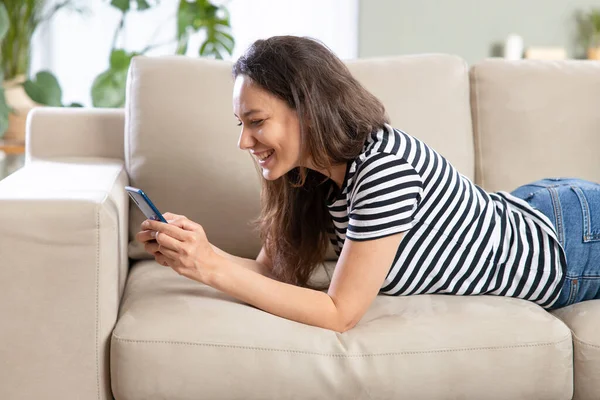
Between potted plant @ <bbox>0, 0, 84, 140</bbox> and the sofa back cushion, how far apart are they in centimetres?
119

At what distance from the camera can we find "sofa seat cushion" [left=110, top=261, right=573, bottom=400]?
1255mm

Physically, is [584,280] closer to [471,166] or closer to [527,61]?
[471,166]

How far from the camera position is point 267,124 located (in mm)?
1327

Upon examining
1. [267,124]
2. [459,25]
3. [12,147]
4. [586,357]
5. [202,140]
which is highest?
[459,25]

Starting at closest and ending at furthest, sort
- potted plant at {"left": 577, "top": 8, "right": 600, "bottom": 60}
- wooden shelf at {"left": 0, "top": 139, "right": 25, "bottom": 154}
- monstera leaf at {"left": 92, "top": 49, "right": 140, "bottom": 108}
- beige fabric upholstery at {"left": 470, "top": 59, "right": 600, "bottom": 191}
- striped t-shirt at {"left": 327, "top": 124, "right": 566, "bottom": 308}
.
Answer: striped t-shirt at {"left": 327, "top": 124, "right": 566, "bottom": 308}, beige fabric upholstery at {"left": 470, "top": 59, "right": 600, "bottom": 191}, monstera leaf at {"left": 92, "top": 49, "right": 140, "bottom": 108}, wooden shelf at {"left": 0, "top": 139, "right": 25, "bottom": 154}, potted plant at {"left": 577, "top": 8, "right": 600, "bottom": 60}

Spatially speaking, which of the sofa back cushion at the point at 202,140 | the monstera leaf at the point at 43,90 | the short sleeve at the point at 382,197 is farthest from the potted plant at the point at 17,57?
the short sleeve at the point at 382,197

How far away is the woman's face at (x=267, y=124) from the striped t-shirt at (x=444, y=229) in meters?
0.13

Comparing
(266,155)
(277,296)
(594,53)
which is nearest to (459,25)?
(594,53)

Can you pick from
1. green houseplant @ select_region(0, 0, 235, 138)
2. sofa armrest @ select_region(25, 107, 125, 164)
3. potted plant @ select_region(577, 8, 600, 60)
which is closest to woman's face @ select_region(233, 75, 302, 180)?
sofa armrest @ select_region(25, 107, 125, 164)

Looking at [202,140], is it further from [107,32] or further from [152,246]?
[107,32]

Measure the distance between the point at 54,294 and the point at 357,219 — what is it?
55cm

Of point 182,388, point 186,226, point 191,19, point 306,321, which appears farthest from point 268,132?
point 191,19

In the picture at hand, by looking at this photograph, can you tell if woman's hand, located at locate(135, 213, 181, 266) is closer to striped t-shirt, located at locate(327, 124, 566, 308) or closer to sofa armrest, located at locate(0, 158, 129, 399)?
sofa armrest, located at locate(0, 158, 129, 399)

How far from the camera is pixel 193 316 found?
1.30 meters
